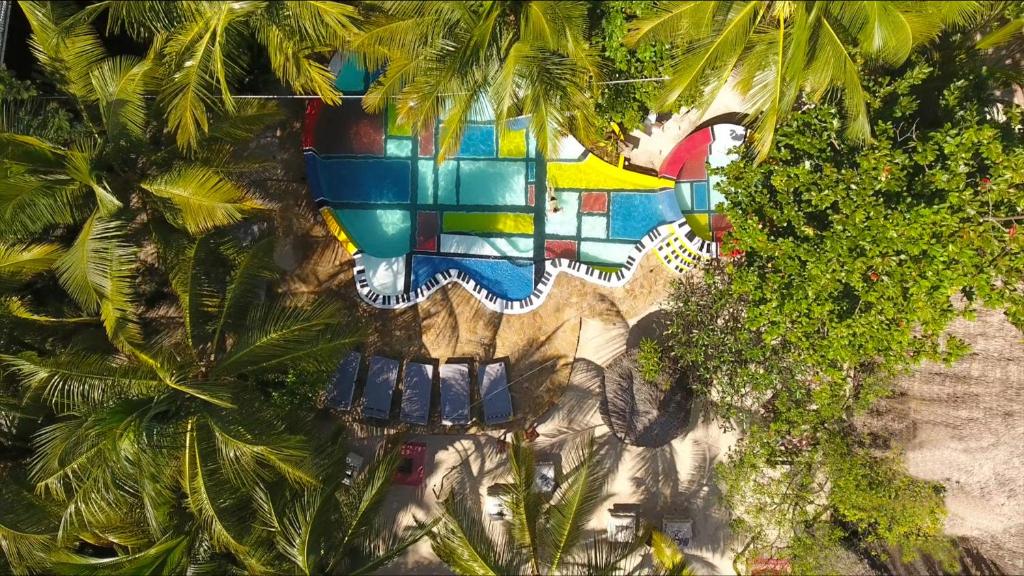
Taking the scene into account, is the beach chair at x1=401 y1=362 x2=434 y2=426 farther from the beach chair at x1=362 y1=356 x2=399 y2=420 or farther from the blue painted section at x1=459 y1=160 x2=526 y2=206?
the blue painted section at x1=459 y1=160 x2=526 y2=206

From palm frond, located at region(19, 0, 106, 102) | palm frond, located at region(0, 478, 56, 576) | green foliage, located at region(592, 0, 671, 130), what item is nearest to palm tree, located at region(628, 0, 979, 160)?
green foliage, located at region(592, 0, 671, 130)

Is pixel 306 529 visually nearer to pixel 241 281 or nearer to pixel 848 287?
pixel 241 281

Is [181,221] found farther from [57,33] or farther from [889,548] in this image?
[889,548]

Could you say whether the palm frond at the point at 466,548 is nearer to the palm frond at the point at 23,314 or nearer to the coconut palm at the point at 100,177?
the coconut palm at the point at 100,177

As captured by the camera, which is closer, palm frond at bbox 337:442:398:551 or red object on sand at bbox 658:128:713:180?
palm frond at bbox 337:442:398:551

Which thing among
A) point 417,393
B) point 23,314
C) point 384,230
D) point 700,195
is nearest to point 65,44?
point 23,314
